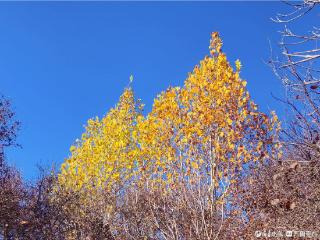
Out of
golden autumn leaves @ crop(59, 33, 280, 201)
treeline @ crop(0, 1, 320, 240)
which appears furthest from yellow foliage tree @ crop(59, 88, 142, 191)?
golden autumn leaves @ crop(59, 33, 280, 201)

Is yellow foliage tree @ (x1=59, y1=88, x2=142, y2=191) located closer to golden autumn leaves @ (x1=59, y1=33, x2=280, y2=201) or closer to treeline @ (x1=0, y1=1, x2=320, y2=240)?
treeline @ (x1=0, y1=1, x2=320, y2=240)

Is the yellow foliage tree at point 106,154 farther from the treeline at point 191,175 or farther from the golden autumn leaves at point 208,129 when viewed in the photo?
the golden autumn leaves at point 208,129

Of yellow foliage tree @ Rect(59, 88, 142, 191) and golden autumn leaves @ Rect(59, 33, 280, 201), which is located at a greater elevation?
yellow foliage tree @ Rect(59, 88, 142, 191)

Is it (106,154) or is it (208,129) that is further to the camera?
(106,154)

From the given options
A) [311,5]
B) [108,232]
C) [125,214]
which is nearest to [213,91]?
→ [311,5]

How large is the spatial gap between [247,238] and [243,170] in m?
2.26

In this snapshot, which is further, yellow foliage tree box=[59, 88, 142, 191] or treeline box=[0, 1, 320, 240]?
yellow foliage tree box=[59, 88, 142, 191]

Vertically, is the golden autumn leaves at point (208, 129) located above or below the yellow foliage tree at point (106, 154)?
below

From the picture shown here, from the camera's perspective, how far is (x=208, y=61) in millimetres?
13328

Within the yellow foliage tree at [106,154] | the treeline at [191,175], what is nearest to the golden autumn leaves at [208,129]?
the treeline at [191,175]

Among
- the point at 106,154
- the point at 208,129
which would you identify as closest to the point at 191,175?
the point at 208,129

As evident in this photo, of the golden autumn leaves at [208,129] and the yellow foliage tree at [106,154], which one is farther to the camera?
the yellow foliage tree at [106,154]

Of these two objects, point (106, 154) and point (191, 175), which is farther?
point (106, 154)

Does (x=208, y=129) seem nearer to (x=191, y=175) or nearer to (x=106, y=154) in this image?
(x=191, y=175)
